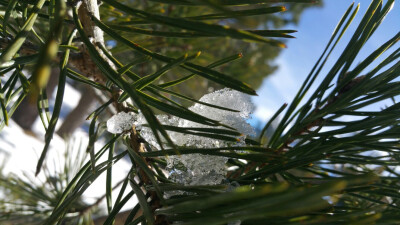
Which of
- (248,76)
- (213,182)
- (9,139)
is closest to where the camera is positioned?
(213,182)

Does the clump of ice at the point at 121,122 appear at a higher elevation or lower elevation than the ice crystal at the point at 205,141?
higher

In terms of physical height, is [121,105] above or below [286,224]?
above

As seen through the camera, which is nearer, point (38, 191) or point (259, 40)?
point (259, 40)

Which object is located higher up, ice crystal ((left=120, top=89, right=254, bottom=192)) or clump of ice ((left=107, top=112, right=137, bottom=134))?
clump of ice ((left=107, top=112, right=137, bottom=134))

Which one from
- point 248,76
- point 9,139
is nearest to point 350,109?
point 9,139

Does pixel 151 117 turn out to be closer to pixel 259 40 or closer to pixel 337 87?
pixel 259 40
